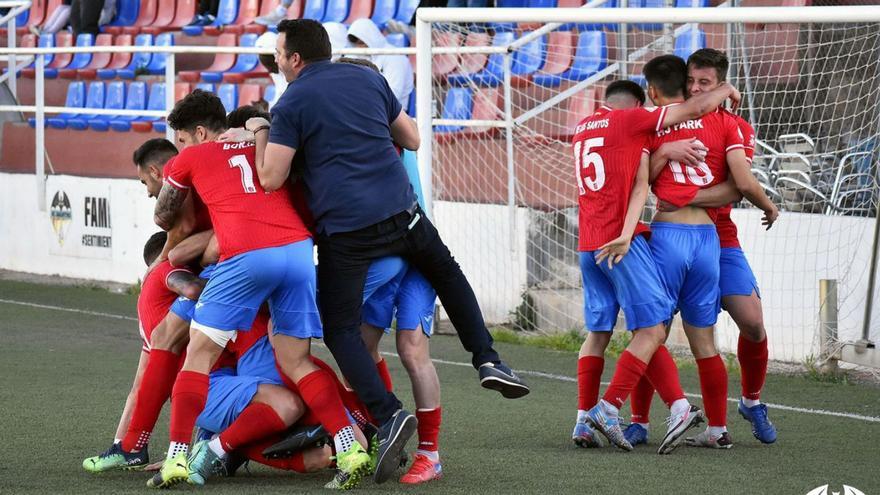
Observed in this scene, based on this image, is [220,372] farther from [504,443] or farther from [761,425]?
[761,425]

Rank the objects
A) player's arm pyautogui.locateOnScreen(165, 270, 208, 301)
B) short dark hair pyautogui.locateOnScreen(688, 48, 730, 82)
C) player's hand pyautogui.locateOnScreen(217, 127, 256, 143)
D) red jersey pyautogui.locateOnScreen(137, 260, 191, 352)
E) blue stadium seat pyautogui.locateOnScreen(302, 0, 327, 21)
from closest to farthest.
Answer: player's hand pyautogui.locateOnScreen(217, 127, 256, 143)
player's arm pyautogui.locateOnScreen(165, 270, 208, 301)
red jersey pyautogui.locateOnScreen(137, 260, 191, 352)
short dark hair pyautogui.locateOnScreen(688, 48, 730, 82)
blue stadium seat pyautogui.locateOnScreen(302, 0, 327, 21)

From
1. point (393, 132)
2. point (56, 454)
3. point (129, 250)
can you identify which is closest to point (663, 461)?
point (393, 132)

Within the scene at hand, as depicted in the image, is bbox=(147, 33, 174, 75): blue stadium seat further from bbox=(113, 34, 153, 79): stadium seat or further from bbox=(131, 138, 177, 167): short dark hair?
bbox=(131, 138, 177, 167): short dark hair

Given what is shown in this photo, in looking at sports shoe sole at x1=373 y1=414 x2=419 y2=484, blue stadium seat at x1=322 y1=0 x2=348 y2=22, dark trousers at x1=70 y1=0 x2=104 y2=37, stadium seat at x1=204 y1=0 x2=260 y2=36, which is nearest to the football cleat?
sports shoe sole at x1=373 y1=414 x2=419 y2=484

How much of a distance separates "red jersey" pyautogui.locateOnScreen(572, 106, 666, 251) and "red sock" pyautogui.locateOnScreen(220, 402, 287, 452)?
1.56 m

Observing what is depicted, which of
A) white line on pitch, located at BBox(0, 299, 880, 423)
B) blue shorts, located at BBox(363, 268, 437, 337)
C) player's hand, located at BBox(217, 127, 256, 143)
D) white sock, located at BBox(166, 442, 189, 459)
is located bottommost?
white line on pitch, located at BBox(0, 299, 880, 423)

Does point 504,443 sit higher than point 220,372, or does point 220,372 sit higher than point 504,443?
point 220,372

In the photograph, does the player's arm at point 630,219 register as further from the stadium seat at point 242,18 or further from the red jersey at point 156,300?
the stadium seat at point 242,18

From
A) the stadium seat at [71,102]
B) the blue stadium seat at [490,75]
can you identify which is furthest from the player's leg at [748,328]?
the stadium seat at [71,102]

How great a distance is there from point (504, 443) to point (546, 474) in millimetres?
829

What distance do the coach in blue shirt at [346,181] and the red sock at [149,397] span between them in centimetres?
65

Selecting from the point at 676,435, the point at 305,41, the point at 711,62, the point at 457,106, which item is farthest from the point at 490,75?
the point at 305,41

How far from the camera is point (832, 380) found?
27.2 feet

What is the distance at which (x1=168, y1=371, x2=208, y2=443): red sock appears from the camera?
→ 198 inches
